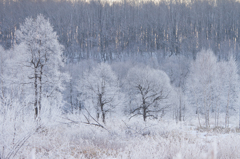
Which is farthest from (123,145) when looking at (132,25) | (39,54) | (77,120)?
(132,25)

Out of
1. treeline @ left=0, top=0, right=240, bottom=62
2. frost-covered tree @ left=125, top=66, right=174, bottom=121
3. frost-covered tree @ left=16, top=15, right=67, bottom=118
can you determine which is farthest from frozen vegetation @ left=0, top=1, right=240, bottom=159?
treeline @ left=0, top=0, right=240, bottom=62

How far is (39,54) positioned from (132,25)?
2251 inches

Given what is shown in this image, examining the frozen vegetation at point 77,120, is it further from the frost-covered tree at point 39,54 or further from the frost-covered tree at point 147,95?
the frost-covered tree at point 147,95

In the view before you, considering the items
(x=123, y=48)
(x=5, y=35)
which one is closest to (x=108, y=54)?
(x=123, y=48)

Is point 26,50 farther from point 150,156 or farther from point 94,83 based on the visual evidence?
point 150,156

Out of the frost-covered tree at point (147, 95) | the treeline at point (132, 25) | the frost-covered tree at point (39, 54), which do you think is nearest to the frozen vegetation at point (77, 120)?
the frost-covered tree at point (39, 54)

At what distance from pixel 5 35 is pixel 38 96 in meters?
59.2

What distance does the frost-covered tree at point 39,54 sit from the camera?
37.7 ft

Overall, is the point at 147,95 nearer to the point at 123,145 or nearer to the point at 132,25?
the point at 123,145

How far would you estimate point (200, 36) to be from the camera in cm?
5709

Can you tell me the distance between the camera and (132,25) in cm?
6444

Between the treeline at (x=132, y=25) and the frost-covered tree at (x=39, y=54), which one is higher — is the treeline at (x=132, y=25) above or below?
above

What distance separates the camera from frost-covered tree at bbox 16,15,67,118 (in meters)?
11.5

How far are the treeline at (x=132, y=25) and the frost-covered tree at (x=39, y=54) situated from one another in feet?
131
